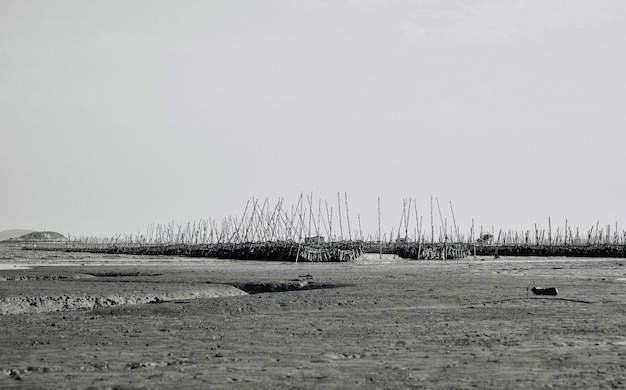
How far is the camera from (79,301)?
2186 cm

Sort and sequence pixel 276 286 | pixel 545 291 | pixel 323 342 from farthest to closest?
pixel 276 286 → pixel 545 291 → pixel 323 342

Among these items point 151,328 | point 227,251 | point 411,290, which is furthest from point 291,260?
point 151,328

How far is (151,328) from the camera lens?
51.9 ft

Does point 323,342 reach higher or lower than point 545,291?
lower

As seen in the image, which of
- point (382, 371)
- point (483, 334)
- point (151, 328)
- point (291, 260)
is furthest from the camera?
point (291, 260)

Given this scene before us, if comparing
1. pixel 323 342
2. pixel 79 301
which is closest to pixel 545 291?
pixel 323 342

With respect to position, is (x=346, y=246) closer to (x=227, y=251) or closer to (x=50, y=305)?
(x=227, y=251)

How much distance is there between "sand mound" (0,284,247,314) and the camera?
815 inches

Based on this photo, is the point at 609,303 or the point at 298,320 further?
the point at 609,303

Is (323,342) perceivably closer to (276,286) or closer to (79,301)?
(79,301)

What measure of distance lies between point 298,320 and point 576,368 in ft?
24.0

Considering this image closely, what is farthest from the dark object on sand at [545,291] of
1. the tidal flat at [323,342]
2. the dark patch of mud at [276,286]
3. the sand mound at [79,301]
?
the sand mound at [79,301]

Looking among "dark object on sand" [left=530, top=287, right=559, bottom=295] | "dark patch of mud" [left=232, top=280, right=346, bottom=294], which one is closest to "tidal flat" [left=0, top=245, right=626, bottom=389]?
"dark object on sand" [left=530, top=287, right=559, bottom=295]

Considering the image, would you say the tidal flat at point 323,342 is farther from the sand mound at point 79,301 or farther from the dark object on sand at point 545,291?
the dark object on sand at point 545,291
